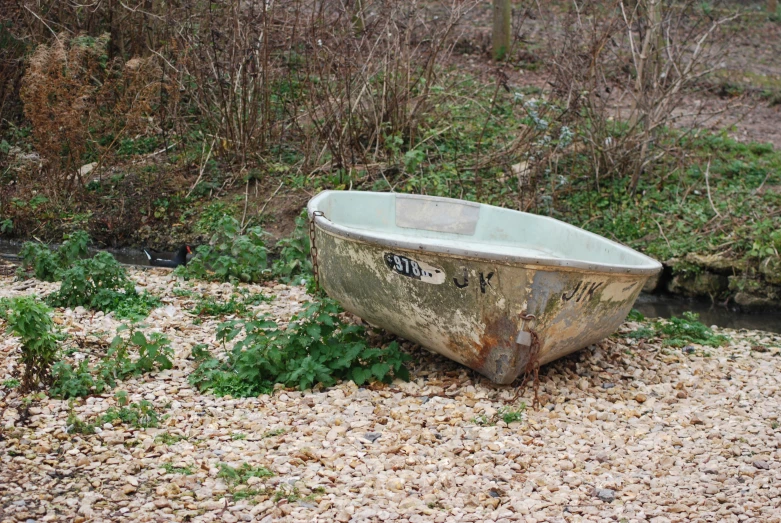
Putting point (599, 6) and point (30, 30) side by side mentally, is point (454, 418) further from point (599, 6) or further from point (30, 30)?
point (30, 30)

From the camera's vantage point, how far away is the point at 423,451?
14.8 ft

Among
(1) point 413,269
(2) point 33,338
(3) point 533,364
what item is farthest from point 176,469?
(3) point 533,364

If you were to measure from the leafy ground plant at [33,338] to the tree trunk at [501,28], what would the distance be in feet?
33.4

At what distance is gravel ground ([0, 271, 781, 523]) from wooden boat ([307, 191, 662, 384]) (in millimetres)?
341

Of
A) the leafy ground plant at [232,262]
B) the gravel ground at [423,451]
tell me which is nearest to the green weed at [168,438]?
the gravel ground at [423,451]

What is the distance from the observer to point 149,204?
10.3m

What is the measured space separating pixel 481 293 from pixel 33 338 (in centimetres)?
245

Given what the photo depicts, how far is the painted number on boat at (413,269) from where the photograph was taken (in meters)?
5.05

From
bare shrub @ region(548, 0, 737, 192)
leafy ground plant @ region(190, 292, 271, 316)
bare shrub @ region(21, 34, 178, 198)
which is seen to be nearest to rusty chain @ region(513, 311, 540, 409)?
leafy ground plant @ region(190, 292, 271, 316)

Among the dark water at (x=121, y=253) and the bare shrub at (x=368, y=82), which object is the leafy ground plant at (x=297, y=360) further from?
the bare shrub at (x=368, y=82)

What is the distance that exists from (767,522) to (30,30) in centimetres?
1028

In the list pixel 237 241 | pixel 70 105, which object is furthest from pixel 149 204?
pixel 237 241

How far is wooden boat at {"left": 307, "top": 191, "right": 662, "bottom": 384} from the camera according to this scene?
4.89 meters

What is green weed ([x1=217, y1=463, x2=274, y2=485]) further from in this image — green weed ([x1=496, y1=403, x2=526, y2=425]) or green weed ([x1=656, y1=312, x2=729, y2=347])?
green weed ([x1=656, y1=312, x2=729, y2=347])
